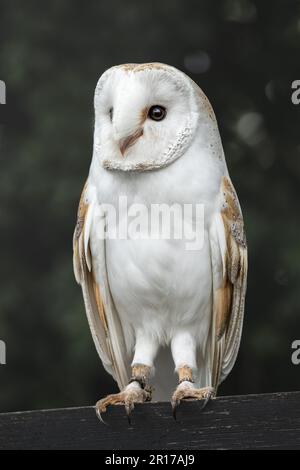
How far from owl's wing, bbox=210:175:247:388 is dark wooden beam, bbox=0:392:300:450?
496 millimetres

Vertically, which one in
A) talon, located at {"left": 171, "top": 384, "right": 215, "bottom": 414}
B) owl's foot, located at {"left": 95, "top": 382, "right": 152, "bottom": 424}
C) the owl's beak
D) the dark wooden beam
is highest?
the owl's beak

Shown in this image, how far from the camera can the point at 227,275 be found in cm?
297

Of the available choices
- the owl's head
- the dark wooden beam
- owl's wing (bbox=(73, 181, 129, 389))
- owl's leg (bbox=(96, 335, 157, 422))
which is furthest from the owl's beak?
the dark wooden beam

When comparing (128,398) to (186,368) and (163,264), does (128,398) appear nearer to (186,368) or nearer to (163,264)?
(186,368)

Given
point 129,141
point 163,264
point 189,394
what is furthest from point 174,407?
point 129,141

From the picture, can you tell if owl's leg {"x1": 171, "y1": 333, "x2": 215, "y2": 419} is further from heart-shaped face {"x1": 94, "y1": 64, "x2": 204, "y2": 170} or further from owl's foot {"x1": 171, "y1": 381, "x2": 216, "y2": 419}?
heart-shaped face {"x1": 94, "y1": 64, "x2": 204, "y2": 170}

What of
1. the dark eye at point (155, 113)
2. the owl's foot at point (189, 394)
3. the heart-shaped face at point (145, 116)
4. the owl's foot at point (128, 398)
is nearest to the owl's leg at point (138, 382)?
the owl's foot at point (128, 398)

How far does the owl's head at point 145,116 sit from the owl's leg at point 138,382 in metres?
0.57

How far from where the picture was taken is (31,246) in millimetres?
5207

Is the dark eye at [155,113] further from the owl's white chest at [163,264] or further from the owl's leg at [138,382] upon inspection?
the owl's leg at [138,382]

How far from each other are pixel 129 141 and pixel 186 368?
671mm

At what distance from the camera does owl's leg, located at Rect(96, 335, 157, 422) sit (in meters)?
2.65

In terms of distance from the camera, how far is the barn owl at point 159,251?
2787mm
